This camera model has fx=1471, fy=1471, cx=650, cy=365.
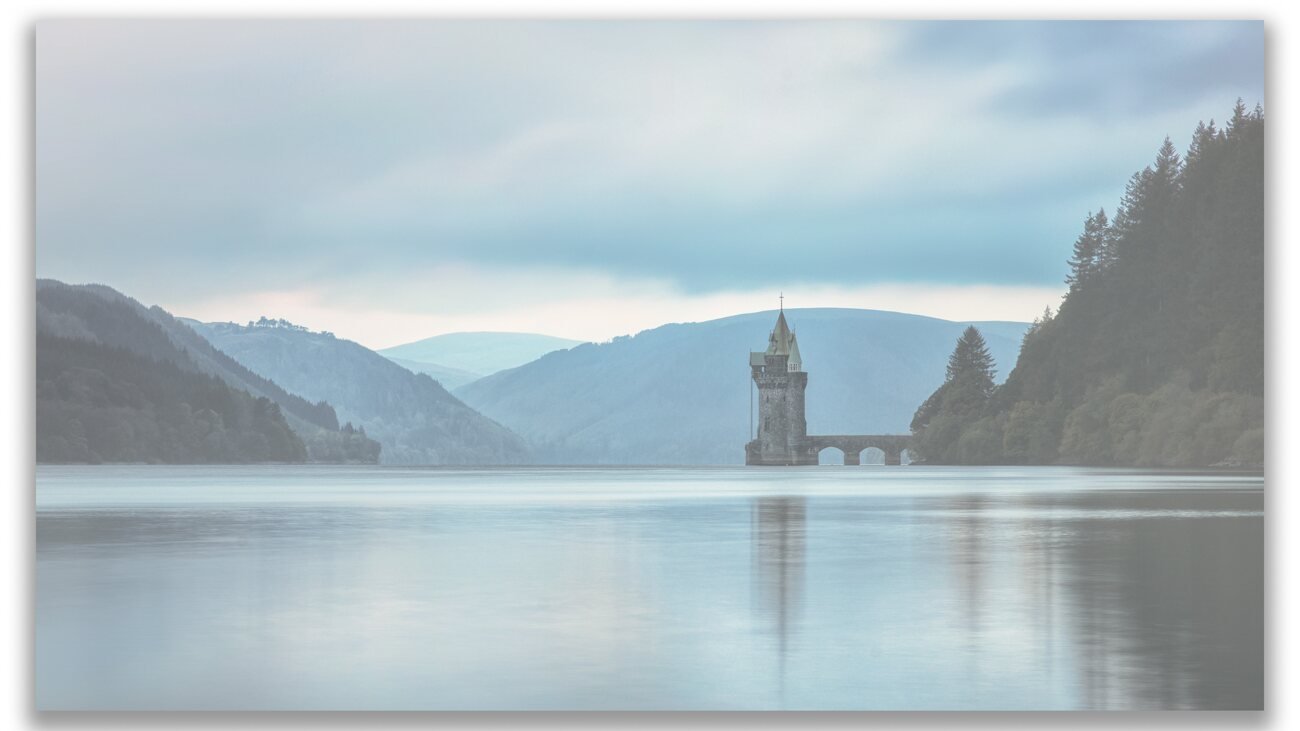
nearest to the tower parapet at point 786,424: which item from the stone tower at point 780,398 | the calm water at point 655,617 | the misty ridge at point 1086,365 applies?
the stone tower at point 780,398

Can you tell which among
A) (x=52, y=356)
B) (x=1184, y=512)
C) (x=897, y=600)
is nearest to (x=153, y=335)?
(x=52, y=356)

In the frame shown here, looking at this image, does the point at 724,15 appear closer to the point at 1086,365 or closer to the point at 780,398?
the point at 1086,365

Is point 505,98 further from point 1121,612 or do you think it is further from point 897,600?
point 1121,612

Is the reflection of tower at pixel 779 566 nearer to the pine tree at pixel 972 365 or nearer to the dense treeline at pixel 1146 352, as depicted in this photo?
the dense treeline at pixel 1146 352

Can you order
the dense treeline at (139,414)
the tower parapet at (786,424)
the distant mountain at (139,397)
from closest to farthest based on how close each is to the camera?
the distant mountain at (139,397)
the dense treeline at (139,414)
the tower parapet at (786,424)

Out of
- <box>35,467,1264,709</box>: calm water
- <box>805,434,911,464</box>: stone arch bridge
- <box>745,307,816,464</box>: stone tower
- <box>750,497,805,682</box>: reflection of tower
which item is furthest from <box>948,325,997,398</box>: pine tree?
<box>35,467,1264,709</box>: calm water

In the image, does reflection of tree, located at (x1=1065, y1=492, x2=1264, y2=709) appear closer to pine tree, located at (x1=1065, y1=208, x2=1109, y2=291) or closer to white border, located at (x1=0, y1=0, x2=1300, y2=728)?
white border, located at (x1=0, y1=0, x2=1300, y2=728)
